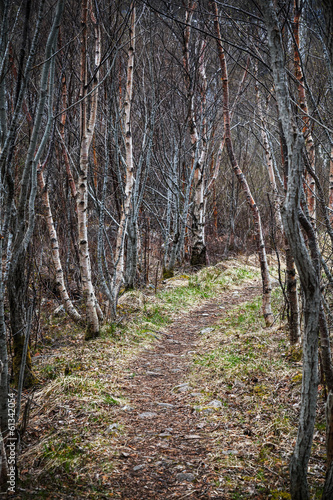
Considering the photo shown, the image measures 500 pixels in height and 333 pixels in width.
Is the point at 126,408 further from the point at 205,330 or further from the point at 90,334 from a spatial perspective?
the point at 205,330

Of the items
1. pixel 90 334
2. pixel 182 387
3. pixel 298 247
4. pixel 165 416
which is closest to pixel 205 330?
pixel 90 334

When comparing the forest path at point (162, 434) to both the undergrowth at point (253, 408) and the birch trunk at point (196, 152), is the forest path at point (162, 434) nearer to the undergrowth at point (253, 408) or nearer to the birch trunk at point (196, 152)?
the undergrowth at point (253, 408)

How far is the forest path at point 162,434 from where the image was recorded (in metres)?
2.28

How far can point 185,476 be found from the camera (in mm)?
2373

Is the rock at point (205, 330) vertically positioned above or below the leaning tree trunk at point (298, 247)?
below

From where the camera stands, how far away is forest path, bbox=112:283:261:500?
228 cm

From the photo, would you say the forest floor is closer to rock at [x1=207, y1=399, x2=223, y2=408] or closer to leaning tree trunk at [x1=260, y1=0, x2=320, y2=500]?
rock at [x1=207, y1=399, x2=223, y2=408]

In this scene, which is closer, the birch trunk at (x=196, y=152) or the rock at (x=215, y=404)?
the rock at (x=215, y=404)

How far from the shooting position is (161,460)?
256cm

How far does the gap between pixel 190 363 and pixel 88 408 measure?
1678mm

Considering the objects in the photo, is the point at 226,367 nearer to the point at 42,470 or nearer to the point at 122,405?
the point at 122,405

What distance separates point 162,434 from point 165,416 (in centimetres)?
32

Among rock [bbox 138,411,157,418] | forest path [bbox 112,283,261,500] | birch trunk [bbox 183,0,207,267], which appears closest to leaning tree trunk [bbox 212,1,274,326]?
forest path [bbox 112,283,261,500]

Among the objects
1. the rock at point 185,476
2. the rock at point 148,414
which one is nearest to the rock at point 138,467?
the rock at point 185,476
